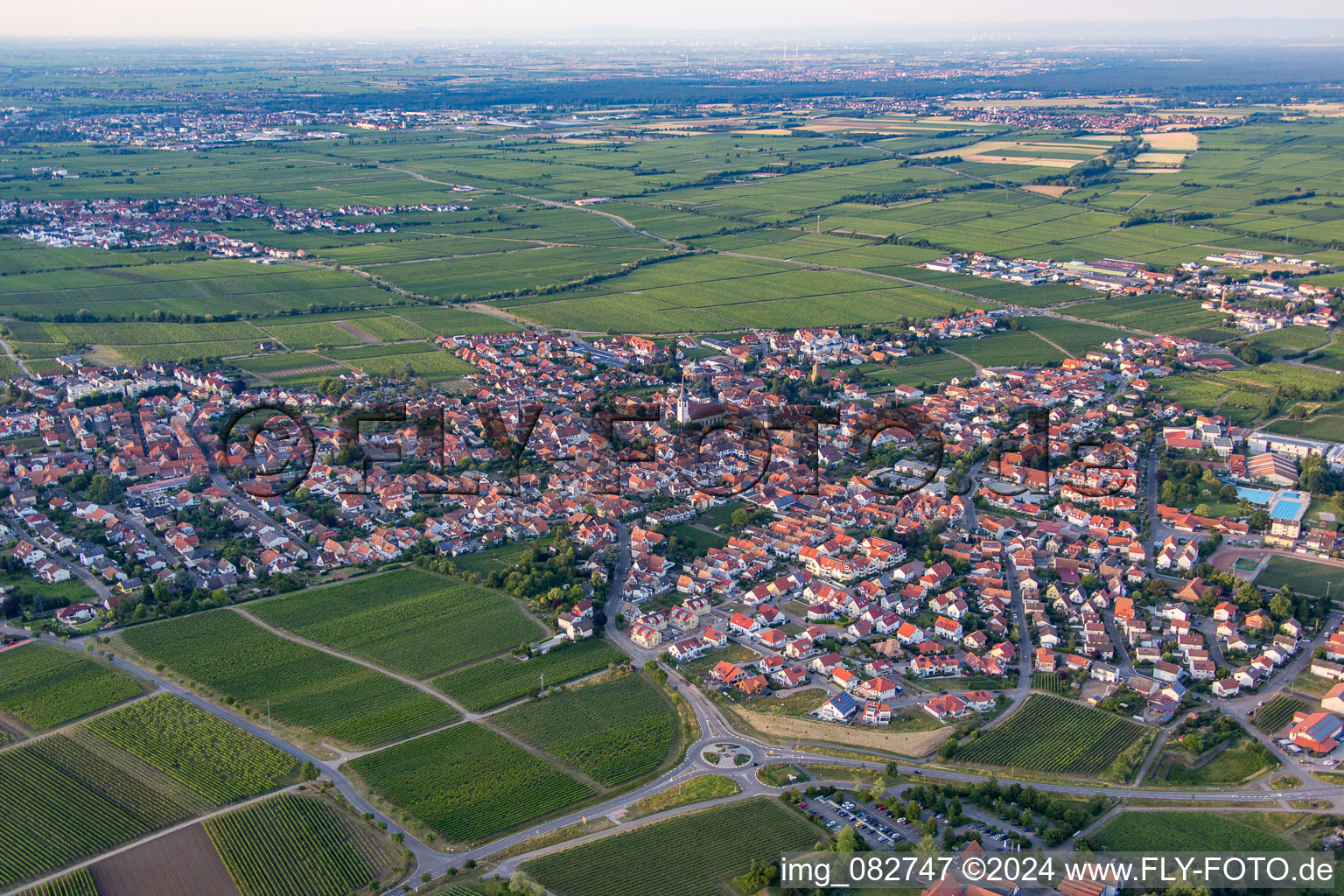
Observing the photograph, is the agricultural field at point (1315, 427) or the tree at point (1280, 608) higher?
the agricultural field at point (1315, 427)

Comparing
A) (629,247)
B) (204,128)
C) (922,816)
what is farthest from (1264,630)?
(204,128)

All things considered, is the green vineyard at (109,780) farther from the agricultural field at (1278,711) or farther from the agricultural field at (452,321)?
the agricultural field at (452,321)

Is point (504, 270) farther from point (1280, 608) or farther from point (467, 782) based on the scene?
point (1280, 608)

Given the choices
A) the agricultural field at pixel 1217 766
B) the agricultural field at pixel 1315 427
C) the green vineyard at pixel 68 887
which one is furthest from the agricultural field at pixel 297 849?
the agricultural field at pixel 1315 427

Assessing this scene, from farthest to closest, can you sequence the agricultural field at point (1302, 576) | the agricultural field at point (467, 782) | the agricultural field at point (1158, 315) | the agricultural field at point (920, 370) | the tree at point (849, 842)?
the agricultural field at point (1158, 315)
the agricultural field at point (920, 370)
the agricultural field at point (1302, 576)
the agricultural field at point (467, 782)
the tree at point (849, 842)

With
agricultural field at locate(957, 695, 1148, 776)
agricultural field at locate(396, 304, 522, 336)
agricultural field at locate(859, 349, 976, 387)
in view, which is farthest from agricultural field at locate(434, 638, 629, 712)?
agricultural field at locate(396, 304, 522, 336)

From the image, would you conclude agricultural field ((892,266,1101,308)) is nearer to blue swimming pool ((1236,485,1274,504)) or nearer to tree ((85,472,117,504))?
blue swimming pool ((1236,485,1274,504))

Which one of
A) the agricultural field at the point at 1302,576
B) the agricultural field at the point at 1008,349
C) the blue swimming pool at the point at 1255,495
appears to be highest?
the agricultural field at the point at 1008,349
